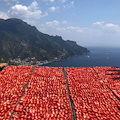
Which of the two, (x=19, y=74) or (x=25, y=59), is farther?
(x=25, y=59)

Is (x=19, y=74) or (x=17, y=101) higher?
(x=19, y=74)

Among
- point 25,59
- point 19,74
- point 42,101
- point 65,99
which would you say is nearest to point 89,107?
point 65,99

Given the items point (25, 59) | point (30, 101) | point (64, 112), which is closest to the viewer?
point (64, 112)

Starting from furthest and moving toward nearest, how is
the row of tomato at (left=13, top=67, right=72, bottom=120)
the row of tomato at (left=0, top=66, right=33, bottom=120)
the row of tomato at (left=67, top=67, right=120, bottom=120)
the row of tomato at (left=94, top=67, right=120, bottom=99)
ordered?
the row of tomato at (left=94, top=67, right=120, bottom=99), the row of tomato at (left=0, top=66, right=33, bottom=120), the row of tomato at (left=67, top=67, right=120, bottom=120), the row of tomato at (left=13, top=67, right=72, bottom=120)

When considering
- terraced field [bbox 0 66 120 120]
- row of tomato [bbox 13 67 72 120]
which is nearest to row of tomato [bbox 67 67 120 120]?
terraced field [bbox 0 66 120 120]

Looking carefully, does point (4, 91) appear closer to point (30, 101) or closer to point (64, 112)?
point (30, 101)

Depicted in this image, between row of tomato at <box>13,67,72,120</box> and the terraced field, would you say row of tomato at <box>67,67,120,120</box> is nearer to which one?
the terraced field

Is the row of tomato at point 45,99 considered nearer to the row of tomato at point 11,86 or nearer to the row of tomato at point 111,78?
the row of tomato at point 11,86
